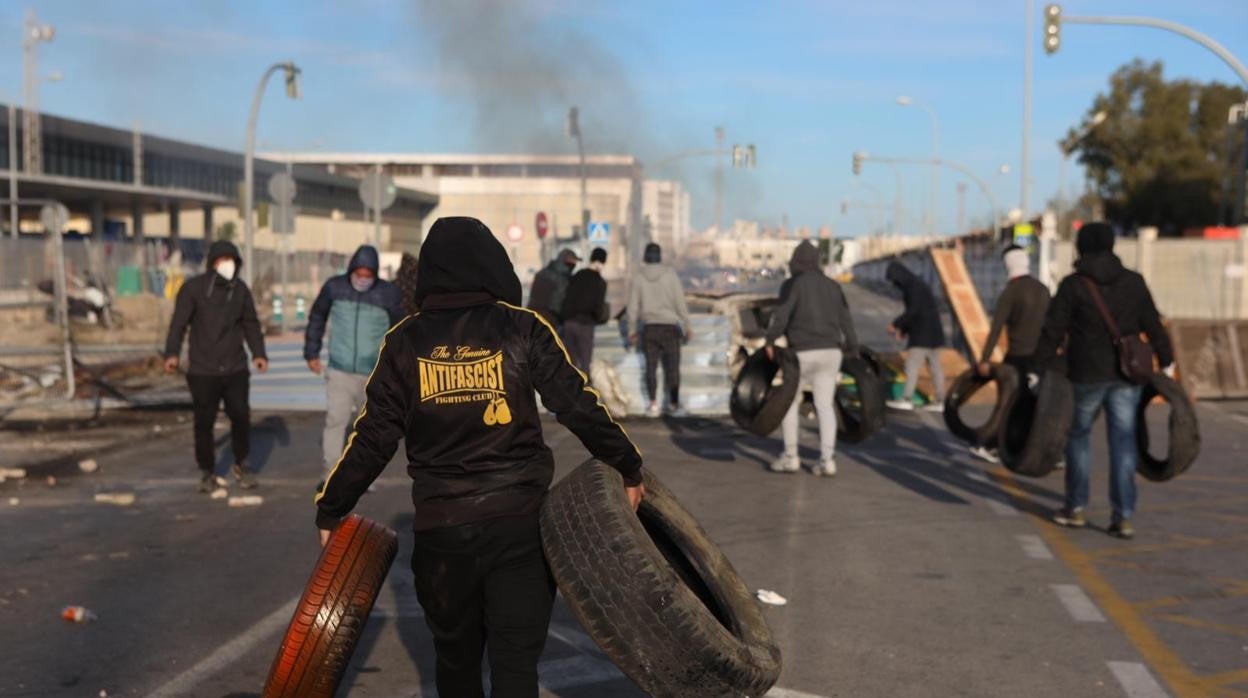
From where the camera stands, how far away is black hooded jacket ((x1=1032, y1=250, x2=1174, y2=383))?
895cm

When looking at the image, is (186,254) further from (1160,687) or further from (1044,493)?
(1160,687)

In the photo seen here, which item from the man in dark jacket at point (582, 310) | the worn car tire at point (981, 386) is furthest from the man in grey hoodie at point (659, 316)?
the worn car tire at point (981, 386)

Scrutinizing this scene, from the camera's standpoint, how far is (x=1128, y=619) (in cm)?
696

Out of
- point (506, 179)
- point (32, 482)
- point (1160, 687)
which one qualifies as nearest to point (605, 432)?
point (1160, 687)

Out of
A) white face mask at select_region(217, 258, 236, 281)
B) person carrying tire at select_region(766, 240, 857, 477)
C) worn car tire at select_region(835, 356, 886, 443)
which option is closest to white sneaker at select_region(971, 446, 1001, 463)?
worn car tire at select_region(835, 356, 886, 443)

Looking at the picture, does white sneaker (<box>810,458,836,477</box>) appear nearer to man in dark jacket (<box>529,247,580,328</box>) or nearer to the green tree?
man in dark jacket (<box>529,247,580,328</box>)

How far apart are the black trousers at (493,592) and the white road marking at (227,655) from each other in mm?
1423

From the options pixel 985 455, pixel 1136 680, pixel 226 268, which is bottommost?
pixel 985 455

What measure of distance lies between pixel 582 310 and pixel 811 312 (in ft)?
15.9

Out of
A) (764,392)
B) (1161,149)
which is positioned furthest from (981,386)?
(1161,149)

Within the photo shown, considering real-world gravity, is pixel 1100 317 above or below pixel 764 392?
above

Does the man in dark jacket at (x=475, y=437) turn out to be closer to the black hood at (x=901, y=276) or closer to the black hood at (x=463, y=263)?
the black hood at (x=463, y=263)

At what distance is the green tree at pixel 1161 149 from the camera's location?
64875mm

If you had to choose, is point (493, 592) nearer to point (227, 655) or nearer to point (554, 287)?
point (227, 655)
